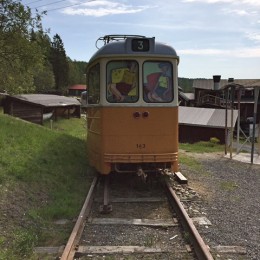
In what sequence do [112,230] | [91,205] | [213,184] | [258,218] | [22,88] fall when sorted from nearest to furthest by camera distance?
[112,230] < [258,218] < [91,205] < [213,184] < [22,88]

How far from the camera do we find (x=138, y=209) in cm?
704

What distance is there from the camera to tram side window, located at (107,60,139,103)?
8.26m

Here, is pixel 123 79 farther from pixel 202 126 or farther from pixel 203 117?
pixel 203 117

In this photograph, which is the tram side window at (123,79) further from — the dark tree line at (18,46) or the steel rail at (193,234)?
the dark tree line at (18,46)

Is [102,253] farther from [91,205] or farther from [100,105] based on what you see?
[100,105]

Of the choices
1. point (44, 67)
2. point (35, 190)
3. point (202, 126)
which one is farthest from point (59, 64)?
point (35, 190)

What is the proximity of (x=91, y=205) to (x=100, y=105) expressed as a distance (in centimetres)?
220

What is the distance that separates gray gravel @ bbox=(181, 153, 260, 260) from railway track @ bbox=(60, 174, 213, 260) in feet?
1.19

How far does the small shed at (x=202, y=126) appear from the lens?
28230 mm

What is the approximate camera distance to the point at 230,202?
7680 millimetres

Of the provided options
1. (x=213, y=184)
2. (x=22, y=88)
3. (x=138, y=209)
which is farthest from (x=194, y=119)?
(x=138, y=209)

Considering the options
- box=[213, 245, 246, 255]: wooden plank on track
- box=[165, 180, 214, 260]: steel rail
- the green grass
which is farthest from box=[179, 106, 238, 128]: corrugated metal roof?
box=[213, 245, 246, 255]: wooden plank on track

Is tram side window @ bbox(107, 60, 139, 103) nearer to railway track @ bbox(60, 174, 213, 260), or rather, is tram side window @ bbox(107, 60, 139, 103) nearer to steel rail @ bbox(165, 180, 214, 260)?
railway track @ bbox(60, 174, 213, 260)

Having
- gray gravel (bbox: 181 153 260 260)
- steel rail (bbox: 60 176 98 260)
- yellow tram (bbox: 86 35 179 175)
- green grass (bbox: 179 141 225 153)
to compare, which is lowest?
green grass (bbox: 179 141 225 153)
